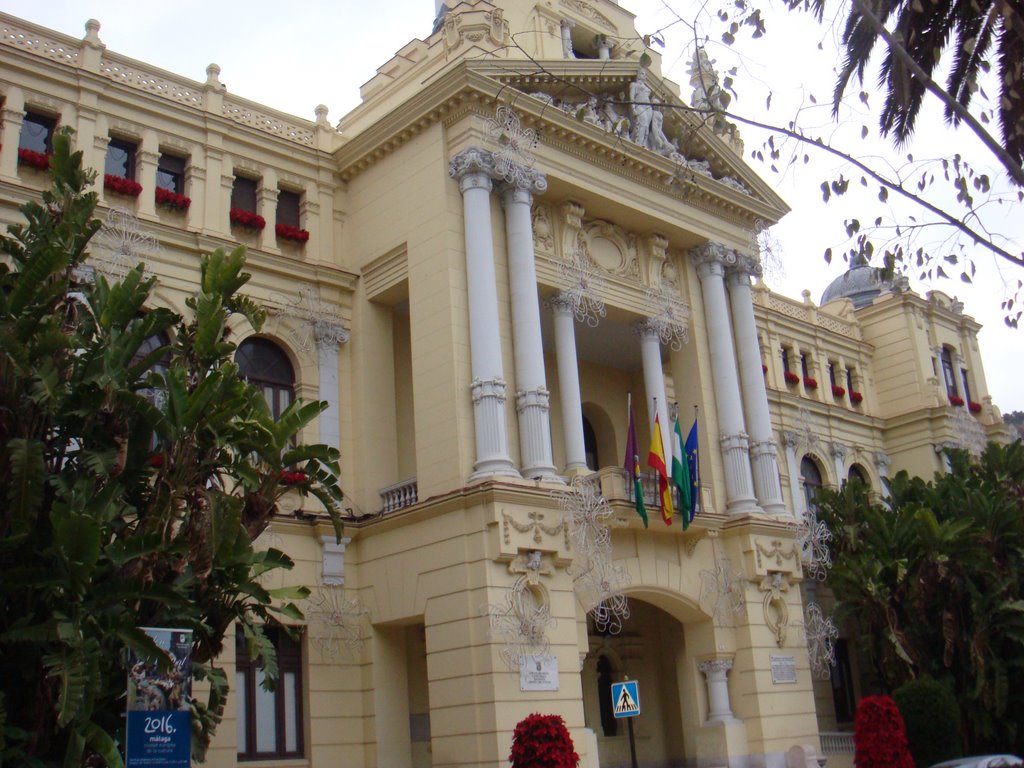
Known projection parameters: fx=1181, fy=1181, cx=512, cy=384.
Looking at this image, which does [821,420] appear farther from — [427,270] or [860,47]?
[860,47]

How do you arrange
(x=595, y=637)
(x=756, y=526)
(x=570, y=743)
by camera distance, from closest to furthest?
(x=570, y=743) < (x=756, y=526) < (x=595, y=637)

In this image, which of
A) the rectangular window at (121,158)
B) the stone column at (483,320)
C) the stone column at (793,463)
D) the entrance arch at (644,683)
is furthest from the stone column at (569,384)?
the stone column at (793,463)

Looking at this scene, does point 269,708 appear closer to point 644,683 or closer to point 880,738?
point 644,683

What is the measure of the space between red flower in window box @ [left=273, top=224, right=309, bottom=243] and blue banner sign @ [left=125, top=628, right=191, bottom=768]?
12.9 metres

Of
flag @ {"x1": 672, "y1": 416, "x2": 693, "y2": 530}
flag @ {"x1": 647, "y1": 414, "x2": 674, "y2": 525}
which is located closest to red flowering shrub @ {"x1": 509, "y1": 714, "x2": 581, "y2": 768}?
flag @ {"x1": 647, "y1": 414, "x2": 674, "y2": 525}

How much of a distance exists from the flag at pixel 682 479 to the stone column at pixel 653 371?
178 cm

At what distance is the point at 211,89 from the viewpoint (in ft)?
86.1

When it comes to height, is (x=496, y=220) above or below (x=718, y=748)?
above

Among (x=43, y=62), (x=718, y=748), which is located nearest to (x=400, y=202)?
(x=43, y=62)

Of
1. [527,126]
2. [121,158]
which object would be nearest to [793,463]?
[527,126]

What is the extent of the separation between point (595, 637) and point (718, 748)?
4574 mm

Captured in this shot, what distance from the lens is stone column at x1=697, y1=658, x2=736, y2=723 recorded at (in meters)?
26.6

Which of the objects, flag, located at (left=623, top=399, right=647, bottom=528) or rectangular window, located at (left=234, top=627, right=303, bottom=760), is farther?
flag, located at (left=623, top=399, right=647, bottom=528)

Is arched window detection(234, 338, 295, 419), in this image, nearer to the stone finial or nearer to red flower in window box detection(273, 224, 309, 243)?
red flower in window box detection(273, 224, 309, 243)
